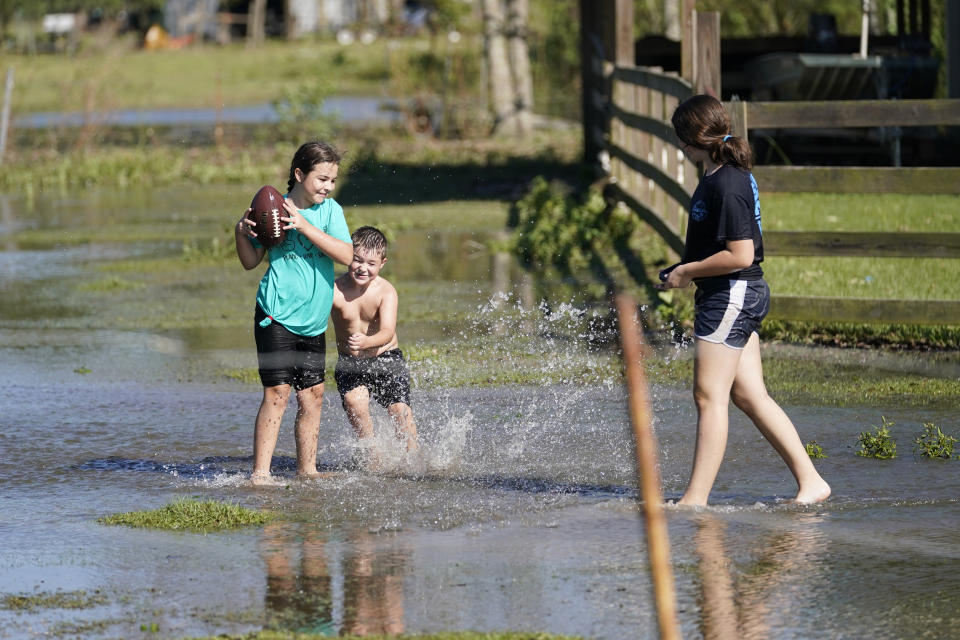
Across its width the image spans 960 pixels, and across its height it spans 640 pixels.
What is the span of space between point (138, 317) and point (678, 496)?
5817 millimetres

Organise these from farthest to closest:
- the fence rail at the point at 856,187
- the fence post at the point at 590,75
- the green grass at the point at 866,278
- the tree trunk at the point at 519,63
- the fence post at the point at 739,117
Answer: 1. the tree trunk at the point at 519,63
2. the fence post at the point at 590,75
3. the green grass at the point at 866,278
4. the fence post at the point at 739,117
5. the fence rail at the point at 856,187

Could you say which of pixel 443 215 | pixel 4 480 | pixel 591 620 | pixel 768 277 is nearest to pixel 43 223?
pixel 443 215

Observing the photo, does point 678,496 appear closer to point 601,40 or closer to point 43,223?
point 43,223

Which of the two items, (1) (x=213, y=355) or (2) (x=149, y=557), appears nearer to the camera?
(2) (x=149, y=557)

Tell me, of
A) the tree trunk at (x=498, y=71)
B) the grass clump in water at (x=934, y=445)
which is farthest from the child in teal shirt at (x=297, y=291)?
the tree trunk at (x=498, y=71)

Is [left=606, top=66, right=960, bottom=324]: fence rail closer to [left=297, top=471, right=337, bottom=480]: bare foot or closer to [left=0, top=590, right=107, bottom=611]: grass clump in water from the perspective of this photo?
[left=297, top=471, right=337, bottom=480]: bare foot

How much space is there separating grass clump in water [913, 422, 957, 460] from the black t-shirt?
148 cm

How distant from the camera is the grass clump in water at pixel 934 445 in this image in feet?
21.2

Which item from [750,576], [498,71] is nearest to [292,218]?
[750,576]

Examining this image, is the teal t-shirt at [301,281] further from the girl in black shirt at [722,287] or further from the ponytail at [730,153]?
the ponytail at [730,153]

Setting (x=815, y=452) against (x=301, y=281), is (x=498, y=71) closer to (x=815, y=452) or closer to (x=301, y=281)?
(x=815, y=452)

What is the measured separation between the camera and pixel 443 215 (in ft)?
54.3

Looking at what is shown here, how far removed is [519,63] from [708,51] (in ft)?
55.8

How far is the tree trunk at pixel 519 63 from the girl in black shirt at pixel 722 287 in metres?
20.4
